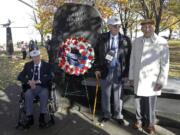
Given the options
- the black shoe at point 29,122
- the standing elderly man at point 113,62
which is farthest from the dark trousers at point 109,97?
the black shoe at point 29,122

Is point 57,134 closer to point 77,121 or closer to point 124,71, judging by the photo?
point 77,121

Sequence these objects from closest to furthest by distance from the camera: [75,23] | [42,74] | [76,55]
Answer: [42,74] → [76,55] → [75,23]

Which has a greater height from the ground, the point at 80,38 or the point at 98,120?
the point at 80,38

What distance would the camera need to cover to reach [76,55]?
6.28 metres

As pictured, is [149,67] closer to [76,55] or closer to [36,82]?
[76,55]

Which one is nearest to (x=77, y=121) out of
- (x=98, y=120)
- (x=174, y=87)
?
(x=98, y=120)

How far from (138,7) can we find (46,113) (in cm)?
1571

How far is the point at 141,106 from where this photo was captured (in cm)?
548

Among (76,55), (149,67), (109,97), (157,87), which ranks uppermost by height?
(76,55)

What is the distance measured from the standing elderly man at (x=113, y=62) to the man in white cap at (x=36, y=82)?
37.7 inches

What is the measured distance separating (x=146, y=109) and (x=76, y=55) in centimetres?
182

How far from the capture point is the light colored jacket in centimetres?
498

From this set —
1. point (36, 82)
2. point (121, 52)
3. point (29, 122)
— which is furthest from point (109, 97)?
point (29, 122)

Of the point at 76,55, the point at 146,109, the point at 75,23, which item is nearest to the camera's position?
the point at 146,109
